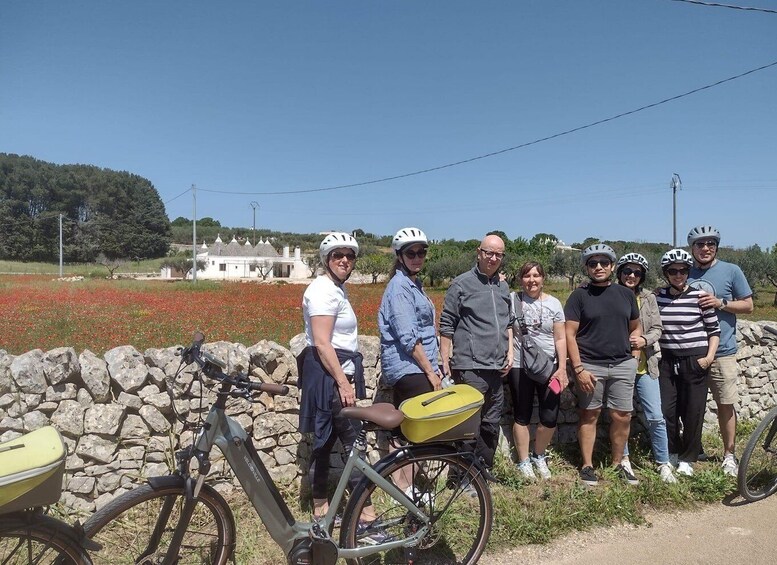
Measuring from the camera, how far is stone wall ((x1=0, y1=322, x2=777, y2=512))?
3322 mm

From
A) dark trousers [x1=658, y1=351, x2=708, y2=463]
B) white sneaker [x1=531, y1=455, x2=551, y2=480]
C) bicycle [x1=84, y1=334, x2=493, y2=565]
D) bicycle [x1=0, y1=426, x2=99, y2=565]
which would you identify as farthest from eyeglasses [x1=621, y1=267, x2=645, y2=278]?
bicycle [x1=0, y1=426, x2=99, y2=565]

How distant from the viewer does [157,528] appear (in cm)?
241

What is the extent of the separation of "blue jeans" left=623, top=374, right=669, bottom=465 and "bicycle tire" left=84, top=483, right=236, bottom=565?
11.3ft

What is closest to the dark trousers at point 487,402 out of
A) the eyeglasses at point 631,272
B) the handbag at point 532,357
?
the handbag at point 532,357

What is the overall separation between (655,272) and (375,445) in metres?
33.1

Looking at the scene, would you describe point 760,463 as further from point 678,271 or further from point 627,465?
point 678,271

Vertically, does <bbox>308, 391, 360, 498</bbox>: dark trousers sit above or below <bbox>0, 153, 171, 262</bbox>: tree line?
below

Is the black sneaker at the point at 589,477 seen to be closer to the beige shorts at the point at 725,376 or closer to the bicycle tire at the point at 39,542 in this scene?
the beige shorts at the point at 725,376

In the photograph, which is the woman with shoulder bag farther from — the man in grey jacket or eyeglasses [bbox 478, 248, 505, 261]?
eyeglasses [bbox 478, 248, 505, 261]

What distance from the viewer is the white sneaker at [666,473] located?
4.05 m

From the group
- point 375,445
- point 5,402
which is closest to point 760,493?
point 375,445

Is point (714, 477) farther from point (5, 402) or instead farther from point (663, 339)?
point (5, 402)

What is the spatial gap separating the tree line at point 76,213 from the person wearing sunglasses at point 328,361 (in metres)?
84.3

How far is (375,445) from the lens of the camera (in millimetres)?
4188
